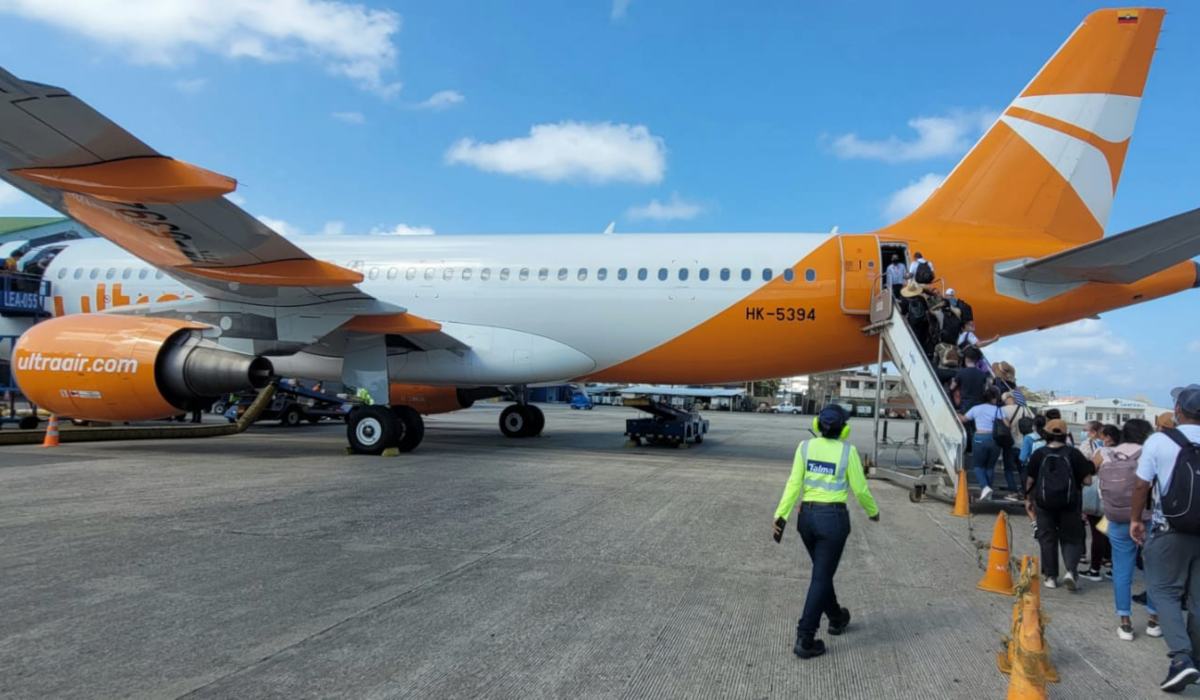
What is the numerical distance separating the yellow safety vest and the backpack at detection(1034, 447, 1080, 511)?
2.02 m

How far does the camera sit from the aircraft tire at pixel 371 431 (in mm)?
11734

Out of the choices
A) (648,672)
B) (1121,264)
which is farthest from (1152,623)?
(1121,264)

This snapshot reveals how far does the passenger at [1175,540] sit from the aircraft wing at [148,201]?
907cm

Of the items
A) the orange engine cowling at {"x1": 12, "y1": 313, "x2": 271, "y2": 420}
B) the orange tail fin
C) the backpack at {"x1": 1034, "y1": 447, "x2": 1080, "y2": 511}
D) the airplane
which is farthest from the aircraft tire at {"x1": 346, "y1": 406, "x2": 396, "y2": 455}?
the backpack at {"x1": 1034, "y1": 447, "x2": 1080, "y2": 511}

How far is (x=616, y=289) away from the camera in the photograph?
40.3 feet

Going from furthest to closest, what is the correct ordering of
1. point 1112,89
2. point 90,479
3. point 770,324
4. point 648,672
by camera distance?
point 770,324 < point 1112,89 < point 90,479 < point 648,672

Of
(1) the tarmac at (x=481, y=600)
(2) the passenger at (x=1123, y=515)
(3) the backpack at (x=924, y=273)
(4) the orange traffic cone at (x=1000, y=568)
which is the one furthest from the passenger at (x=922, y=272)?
(4) the orange traffic cone at (x=1000, y=568)

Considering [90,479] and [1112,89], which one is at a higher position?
[1112,89]

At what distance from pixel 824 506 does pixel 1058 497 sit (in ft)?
7.93

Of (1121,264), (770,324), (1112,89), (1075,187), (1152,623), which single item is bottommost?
(1152,623)

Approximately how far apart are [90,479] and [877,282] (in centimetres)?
1159

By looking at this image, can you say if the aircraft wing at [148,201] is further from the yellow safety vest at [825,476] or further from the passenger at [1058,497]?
the passenger at [1058,497]

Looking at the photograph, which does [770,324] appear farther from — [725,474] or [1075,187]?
[1075,187]

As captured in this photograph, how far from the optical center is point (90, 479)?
27.9 ft
